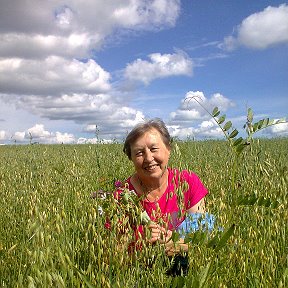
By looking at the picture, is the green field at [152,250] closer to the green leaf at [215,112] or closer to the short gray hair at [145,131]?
the green leaf at [215,112]

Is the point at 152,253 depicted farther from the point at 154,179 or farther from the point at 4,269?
the point at 154,179

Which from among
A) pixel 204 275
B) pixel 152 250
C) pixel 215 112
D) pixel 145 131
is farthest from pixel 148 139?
pixel 204 275

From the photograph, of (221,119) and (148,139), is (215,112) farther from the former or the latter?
(148,139)

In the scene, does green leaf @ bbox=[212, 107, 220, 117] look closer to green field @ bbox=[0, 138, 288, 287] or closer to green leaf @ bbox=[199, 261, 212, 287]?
green field @ bbox=[0, 138, 288, 287]

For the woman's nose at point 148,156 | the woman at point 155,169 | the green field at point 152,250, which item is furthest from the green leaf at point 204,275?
the woman's nose at point 148,156

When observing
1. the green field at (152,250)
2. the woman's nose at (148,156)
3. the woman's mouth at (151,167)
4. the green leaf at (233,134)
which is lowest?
the green field at (152,250)

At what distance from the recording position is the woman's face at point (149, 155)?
250 cm

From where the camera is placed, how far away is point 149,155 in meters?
2.49

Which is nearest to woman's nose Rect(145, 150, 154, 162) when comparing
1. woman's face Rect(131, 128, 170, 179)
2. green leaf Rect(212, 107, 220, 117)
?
woman's face Rect(131, 128, 170, 179)

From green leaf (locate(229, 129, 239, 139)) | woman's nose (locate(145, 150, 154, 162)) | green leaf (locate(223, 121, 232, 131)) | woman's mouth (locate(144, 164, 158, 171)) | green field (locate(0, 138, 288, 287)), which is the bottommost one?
green field (locate(0, 138, 288, 287))

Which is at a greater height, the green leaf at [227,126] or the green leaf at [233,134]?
the green leaf at [227,126]

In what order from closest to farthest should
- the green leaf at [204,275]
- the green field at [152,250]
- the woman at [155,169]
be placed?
the green leaf at [204,275] → the green field at [152,250] → the woman at [155,169]

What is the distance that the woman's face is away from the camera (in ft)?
8.19

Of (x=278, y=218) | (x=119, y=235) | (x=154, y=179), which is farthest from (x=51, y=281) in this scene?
(x=154, y=179)
